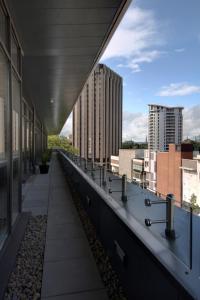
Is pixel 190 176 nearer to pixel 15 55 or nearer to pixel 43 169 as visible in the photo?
pixel 43 169

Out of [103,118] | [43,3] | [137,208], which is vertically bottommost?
[137,208]

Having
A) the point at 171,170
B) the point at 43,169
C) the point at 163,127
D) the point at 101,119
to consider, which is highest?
the point at 101,119

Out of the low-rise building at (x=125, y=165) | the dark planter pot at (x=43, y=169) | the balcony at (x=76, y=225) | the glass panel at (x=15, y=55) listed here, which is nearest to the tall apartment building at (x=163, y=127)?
the dark planter pot at (x=43, y=169)

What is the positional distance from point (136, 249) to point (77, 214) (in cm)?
346

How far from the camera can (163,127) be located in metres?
50.6

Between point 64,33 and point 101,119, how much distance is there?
4796cm

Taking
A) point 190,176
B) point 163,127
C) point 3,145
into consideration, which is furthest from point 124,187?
point 163,127

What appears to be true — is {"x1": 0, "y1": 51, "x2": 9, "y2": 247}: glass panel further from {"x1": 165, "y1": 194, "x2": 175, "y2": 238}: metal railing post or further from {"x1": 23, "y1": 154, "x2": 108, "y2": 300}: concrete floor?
{"x1": 165, "y1": 194, "x2": 175, "y2": 238}: metal railing post

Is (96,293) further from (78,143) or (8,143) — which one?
(78,143)

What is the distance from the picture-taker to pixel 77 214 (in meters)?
5.65

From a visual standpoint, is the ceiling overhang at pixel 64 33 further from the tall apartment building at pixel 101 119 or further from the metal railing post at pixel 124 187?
the tall apartment building at pixel 101 119

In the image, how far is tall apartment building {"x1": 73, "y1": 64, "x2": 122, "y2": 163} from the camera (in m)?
45.7

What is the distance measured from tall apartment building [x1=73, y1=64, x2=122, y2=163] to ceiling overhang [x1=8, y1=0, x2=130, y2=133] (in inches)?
1342

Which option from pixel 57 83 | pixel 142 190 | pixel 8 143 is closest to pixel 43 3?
pixel 8 143
